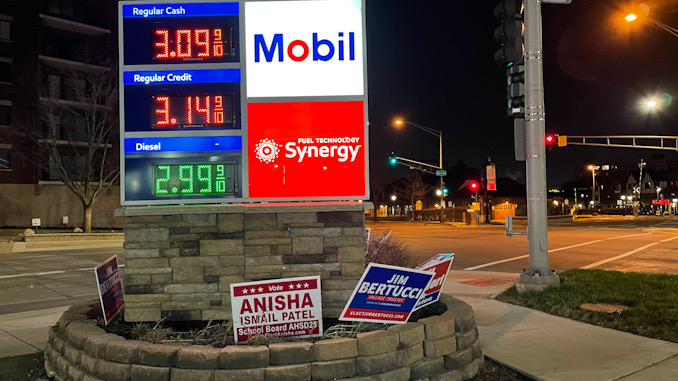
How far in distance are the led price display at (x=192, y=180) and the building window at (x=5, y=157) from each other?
3671 cm

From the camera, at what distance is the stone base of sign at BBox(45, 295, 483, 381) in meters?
4.41

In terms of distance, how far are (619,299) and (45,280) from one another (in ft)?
45.1

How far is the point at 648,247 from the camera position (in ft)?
65.1

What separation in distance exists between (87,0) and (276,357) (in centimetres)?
4403

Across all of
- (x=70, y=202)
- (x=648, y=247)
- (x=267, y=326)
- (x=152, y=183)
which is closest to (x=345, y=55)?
(x=152, y=183)

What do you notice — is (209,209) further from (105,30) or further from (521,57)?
(105,30)

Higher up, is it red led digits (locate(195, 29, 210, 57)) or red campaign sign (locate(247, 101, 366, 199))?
red led digits (locate(195, 29, 210, 57))

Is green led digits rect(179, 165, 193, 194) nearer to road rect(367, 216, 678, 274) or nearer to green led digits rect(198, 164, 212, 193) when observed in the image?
green led digits rect(198, 164, 212, 193)

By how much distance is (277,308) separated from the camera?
5.11 metres

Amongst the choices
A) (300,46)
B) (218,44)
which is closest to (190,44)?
(218,44)

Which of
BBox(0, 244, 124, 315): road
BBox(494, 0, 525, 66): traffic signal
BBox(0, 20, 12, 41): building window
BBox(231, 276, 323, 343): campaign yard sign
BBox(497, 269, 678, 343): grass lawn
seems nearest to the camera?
BBox(231, 276, 323, 343): campaign yard sign

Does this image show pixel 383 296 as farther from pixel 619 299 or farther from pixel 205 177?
pixel 619 299

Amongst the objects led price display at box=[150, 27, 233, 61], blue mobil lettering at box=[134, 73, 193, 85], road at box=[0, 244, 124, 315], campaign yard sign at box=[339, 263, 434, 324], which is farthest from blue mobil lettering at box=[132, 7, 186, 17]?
road at box=[0, 244, 124, 315]

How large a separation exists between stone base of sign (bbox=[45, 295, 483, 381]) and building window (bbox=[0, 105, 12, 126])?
3738 centimetres
